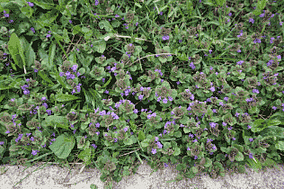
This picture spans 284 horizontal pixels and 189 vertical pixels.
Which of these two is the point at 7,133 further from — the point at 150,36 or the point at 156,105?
the point at 150,36

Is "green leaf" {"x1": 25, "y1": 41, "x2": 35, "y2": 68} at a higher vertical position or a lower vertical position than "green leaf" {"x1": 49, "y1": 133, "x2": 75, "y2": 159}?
higher

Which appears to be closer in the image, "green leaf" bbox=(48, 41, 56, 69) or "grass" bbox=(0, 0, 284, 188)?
"grass" bbox=(0, 0, 284, 188)

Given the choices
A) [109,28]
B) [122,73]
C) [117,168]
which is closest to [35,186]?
[117,168]

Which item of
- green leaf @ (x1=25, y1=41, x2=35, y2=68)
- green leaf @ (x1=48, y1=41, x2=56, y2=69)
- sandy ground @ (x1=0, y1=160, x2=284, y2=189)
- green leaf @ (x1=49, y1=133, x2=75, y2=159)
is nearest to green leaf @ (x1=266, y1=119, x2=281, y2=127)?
sandy ground @ (x1=0, y1=160, x2=284, y2=189)

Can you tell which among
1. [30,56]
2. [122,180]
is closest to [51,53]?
[30,56]

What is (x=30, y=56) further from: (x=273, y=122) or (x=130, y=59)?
(x=273, y=122)

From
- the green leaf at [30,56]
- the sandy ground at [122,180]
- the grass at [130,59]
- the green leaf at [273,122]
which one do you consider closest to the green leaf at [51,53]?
the grass at [130,59]

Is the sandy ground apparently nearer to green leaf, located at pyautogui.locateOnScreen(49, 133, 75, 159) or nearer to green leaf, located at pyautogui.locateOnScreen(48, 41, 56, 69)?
green leaf, located at pyautogui.locateOnScreen(49, 133, 75, 159)
